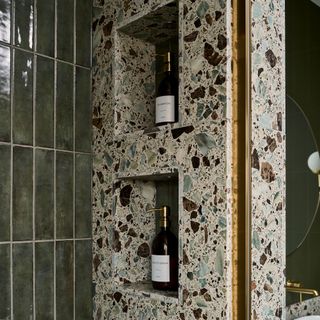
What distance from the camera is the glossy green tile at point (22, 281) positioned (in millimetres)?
1350

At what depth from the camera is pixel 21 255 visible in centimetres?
137

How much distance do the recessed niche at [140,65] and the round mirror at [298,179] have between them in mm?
492

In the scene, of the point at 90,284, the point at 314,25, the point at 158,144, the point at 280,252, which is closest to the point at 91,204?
the point at 90,284

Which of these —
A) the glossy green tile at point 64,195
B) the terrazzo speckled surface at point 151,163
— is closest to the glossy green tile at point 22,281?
the glossy green tile at point 64,195

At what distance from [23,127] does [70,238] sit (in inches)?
14.0

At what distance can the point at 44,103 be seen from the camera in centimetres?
145

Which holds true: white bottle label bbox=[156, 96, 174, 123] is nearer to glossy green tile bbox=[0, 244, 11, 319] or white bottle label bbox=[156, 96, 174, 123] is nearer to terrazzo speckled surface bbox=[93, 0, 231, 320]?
terrazzo speckled surface bbox=[93, 0, 231, 320]

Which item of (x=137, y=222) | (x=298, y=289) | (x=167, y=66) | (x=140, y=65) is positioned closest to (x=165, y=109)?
(x=167, y=66)

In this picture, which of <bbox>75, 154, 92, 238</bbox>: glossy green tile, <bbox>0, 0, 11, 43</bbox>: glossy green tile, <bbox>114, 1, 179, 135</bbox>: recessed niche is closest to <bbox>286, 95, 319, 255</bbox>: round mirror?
<bbox>114, 1, 179, 135</bbox>: recessed niche

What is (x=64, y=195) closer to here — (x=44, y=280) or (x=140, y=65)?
(x=44, y=280)

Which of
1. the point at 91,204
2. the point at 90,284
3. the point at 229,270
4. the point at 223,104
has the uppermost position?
the point at 223,104

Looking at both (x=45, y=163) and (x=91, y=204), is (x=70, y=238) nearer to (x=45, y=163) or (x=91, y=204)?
(x=91, y=204)

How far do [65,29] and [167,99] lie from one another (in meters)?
0.40

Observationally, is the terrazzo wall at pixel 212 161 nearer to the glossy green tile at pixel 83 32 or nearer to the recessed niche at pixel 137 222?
the recessed niche at pixel 137 222
